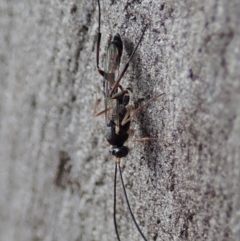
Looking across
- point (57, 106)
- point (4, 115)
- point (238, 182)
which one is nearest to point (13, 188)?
point (4, 115)

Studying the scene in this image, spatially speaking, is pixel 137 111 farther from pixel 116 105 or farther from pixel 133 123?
pixel 116 105

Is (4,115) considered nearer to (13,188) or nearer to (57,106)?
(13,188)

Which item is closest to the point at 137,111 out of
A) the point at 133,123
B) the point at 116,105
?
the point at 133,123

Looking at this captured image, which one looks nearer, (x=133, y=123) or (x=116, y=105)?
(x=133, y=123)

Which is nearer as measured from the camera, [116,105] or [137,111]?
[137,111]

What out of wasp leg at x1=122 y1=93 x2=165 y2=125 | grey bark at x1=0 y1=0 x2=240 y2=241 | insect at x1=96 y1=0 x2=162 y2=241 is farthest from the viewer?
insect at x1=96 y1=0 x2=162 y2=241

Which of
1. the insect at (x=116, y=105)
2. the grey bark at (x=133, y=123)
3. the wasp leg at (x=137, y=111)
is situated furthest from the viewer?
→ the insect at (x=116, y=105)
